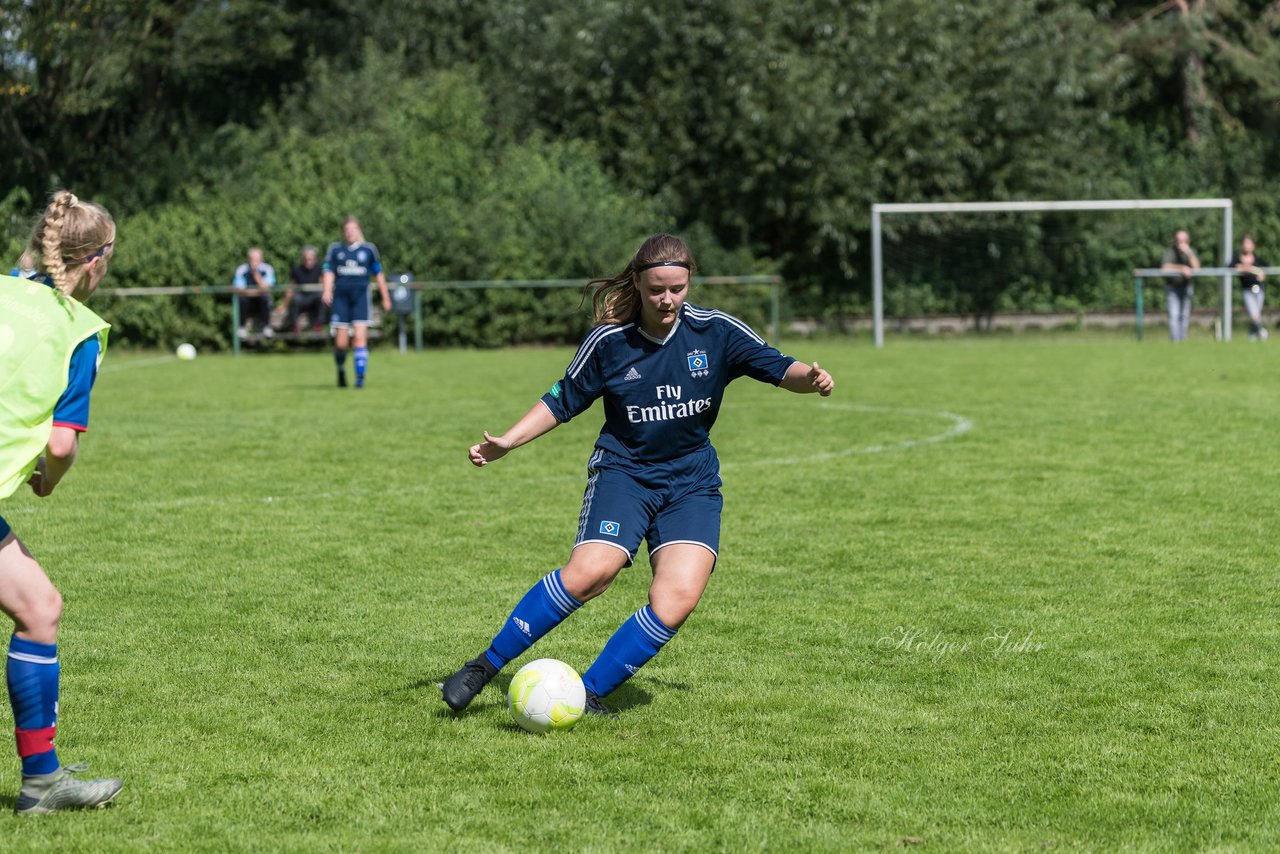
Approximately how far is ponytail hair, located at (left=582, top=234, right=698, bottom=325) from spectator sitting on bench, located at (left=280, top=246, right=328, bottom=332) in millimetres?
22443

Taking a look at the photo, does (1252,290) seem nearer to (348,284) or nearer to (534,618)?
(348,284)

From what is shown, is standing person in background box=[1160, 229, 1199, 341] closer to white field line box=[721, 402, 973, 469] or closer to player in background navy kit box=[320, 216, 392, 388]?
white field line box=[721, 402, 973, 469]

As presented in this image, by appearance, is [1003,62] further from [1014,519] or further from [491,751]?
[491,751]

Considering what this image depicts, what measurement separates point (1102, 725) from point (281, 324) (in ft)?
79.2

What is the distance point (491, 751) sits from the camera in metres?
4.82

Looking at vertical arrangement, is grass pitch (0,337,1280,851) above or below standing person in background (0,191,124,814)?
below

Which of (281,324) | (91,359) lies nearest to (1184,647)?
Result: (91,359)

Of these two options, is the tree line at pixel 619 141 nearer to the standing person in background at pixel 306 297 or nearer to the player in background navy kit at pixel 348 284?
the standing person in background at pixel 306 297

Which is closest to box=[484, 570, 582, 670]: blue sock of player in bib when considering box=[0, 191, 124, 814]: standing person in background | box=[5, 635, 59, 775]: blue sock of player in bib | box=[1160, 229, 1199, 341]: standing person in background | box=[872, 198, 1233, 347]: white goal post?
box=[0, 191, 124, 814]: standing person in background

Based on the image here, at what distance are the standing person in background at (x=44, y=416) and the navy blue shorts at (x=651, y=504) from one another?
1799 millimetres

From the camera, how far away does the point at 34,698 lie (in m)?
4.11

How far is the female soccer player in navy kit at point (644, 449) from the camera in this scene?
5.17 meters

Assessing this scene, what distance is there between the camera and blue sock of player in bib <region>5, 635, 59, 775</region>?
4090 mm

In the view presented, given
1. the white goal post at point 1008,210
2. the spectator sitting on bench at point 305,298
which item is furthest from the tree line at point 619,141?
the spectator sitting on bench at point 305,298
